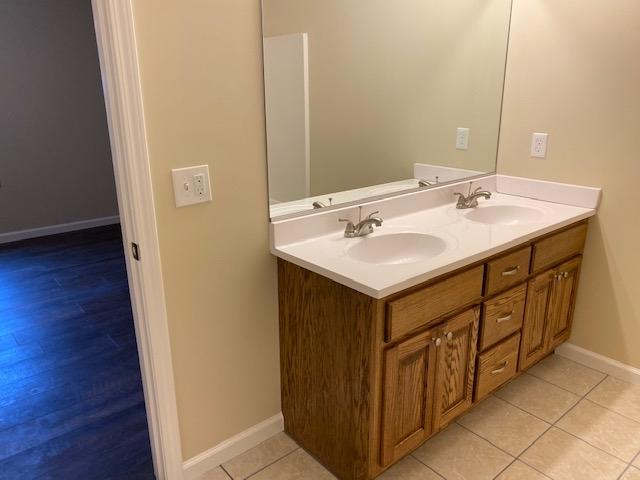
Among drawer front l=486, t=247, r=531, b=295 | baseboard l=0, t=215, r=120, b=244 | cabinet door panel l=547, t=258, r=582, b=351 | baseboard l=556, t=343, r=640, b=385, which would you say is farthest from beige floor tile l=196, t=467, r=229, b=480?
baseboard l=0, t=215, r=120, b=244

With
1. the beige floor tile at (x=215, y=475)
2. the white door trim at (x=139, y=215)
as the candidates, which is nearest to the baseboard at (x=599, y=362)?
the beige floor tile at (x=215, y=475)

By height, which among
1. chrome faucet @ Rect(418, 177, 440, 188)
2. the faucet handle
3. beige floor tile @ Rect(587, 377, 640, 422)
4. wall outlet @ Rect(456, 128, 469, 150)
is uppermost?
wall outlet @ Rect(456, 128, 469, 150)

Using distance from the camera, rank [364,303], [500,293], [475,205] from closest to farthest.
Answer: [364,303] → [500,293] → [475,205]

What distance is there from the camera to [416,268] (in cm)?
156

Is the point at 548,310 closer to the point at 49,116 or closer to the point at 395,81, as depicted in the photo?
the point at 395,81

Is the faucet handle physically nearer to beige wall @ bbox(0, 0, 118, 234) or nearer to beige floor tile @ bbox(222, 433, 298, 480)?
beige floor tile @ bbox(222, 433, 298, 480)

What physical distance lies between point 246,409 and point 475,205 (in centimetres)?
141

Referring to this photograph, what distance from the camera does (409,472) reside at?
184 centimetres

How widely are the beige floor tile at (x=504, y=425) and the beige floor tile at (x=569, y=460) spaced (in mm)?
42

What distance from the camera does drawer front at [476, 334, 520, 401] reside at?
196cm

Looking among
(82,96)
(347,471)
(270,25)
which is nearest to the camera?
(270,25)

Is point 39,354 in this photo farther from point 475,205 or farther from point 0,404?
point 475,205

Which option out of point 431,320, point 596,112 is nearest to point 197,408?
point 431,320

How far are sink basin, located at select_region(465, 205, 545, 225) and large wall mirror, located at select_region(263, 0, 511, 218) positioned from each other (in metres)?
0.25
